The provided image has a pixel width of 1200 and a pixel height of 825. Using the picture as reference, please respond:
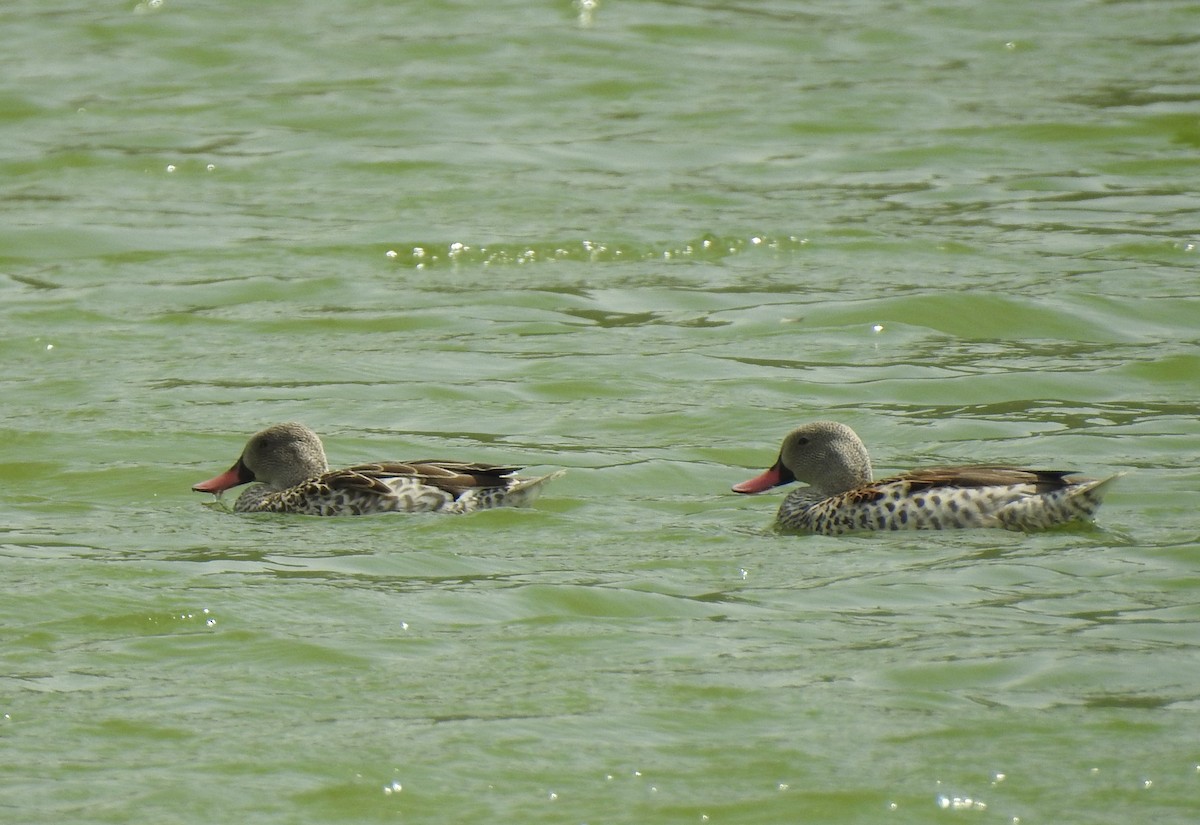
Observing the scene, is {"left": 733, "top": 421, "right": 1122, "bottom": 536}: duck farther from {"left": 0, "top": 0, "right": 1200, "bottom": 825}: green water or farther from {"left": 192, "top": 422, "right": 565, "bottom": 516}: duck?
{"left": 192, "top": 422, "right": 565, "bottom": 516}: duck

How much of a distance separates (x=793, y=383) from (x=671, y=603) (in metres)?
3.99

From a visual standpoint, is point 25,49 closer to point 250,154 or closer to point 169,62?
point 169,62

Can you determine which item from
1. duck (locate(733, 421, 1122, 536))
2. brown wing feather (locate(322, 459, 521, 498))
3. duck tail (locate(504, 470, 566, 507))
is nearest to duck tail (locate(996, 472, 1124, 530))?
duck (locate(733, 421, 1122, 536))

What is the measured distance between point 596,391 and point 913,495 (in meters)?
3.11

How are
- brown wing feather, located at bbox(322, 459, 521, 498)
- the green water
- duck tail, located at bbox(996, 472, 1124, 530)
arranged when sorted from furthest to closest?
brown wing feather, located at bbox(322, 459, 521, 498) < duck tail, located at bbox(996, 472, 1124, 530) < the green water

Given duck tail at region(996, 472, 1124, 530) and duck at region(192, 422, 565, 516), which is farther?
duck at region(192, 422, 565, 516)

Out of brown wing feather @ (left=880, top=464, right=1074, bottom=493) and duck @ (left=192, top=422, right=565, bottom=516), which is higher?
brown wing feather @ (left=880, top=464, right=1074, bottom=493)

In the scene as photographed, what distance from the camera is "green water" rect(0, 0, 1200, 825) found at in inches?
254

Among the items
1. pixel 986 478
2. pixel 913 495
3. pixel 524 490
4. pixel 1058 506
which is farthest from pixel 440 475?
pixel 1058 506

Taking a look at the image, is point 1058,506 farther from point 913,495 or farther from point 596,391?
point 596,391

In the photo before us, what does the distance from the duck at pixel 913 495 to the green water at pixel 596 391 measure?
6.3 inches

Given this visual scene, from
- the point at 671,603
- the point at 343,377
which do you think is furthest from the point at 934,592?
the point at 343,377

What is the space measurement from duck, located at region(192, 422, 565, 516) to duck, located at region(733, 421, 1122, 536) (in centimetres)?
106

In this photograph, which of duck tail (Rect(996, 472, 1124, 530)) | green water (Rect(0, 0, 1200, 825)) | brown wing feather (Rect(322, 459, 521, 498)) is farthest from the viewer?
brown wing feather (Rect(322, 459, 521, 498))
